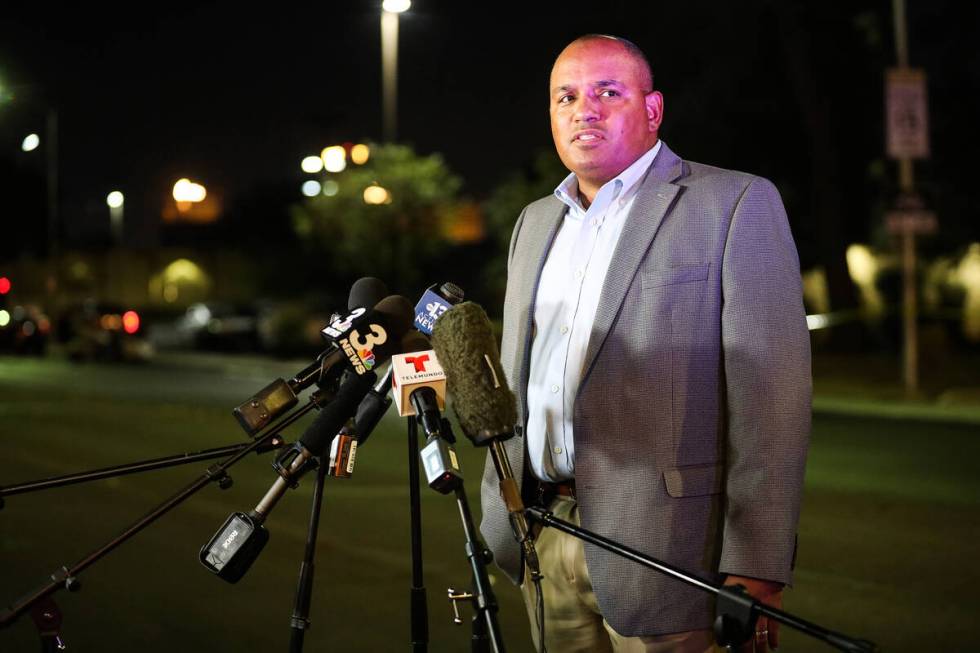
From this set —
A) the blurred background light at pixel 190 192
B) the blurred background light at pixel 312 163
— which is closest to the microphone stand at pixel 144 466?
the blurred background light at pixel 312 163

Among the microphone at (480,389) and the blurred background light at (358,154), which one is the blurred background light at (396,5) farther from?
the microphone at (480,389)

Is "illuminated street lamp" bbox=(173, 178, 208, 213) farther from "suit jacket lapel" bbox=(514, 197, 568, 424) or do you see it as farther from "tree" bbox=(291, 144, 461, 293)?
"suit jacket lapel" bbox=(514, 197, 568, 424)

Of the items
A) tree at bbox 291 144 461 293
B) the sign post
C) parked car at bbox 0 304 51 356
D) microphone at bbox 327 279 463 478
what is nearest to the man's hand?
microphone at bbox 327 279 463 478

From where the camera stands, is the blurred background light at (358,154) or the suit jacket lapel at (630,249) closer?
the suit jacket lapel at (630,249)

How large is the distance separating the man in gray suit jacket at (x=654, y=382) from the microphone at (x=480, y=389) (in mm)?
480

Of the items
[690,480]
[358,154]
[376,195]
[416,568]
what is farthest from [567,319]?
[376,195]

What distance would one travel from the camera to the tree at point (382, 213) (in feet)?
136

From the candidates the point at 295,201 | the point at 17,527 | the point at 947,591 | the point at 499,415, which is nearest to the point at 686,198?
the point at 499,415

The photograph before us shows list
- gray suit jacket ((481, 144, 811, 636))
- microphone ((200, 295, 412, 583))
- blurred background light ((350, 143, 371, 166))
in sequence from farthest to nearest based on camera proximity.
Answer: blurred background light ((350, 143, 371, 166)) → gray suit jacket ((481, 144, 811, 636)) → microphone ((200, 295, 412, 583))

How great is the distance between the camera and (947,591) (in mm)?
7234

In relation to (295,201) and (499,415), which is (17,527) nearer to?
(499,415)

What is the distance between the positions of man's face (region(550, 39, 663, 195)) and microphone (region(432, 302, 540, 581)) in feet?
2.44

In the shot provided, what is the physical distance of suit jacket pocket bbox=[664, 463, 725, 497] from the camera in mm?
3080

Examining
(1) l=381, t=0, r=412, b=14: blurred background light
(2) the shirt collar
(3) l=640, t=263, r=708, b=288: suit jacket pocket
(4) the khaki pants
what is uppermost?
(1) l=381, t=0, r=412, b=14: blurred background light
